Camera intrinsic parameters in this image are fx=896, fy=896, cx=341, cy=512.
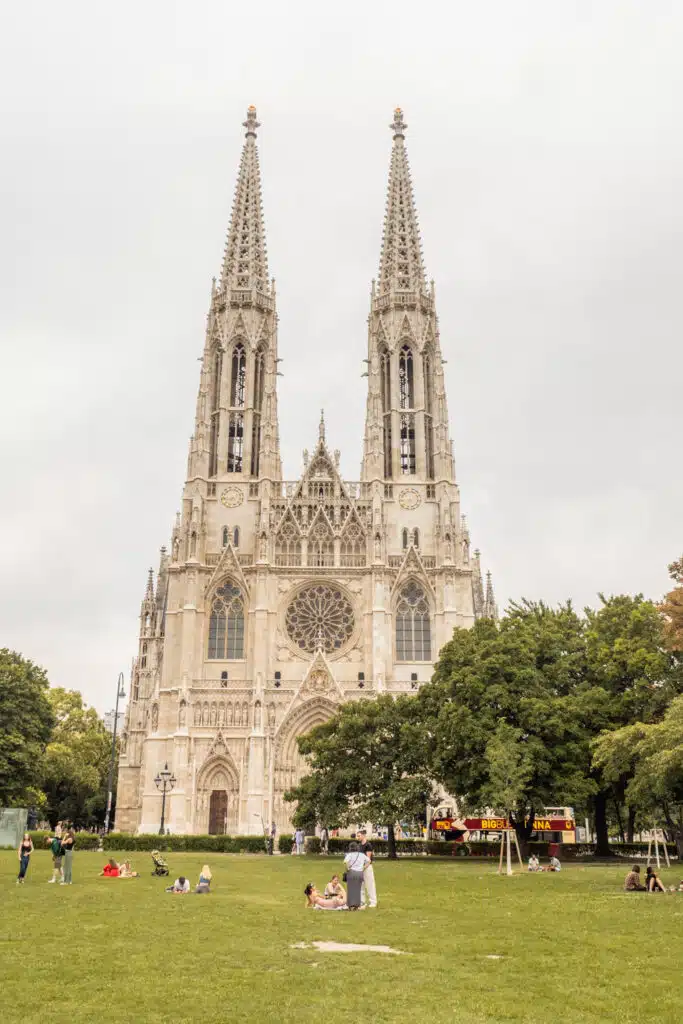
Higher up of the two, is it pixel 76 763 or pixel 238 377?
pixel 238 377

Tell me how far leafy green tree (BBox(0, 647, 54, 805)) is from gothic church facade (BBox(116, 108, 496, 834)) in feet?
25.0

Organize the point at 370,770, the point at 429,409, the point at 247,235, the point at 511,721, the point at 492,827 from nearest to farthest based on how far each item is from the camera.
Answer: the point at 511,721 < the point at 370,770 < the point at 492,827 < the point at 429,409 < the point at 247,235

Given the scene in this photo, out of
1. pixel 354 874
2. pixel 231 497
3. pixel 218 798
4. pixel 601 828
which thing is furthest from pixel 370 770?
pixel 231 497

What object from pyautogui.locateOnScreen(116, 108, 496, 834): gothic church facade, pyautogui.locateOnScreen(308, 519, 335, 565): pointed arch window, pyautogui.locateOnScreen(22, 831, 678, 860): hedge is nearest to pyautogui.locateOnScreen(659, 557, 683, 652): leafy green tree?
pyautogui.locateOnScreen(22, 831, 678, 860): hedge

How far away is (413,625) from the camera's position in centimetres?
6009

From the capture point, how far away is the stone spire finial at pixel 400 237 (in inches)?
2810

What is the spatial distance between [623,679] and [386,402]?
112 ft

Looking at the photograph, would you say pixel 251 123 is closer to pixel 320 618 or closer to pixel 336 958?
pixel 320 618

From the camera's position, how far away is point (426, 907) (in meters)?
17.9

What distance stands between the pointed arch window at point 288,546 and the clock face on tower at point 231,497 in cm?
390

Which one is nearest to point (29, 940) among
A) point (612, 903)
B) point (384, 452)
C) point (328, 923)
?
point (328, 923)

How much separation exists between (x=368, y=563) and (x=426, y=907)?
42.9 meters

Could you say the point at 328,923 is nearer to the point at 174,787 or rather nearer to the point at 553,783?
the point at 553,783

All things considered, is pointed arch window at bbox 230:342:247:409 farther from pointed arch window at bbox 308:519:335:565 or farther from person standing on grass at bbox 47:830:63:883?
person standing on grass at bbox 47:830:63:883
